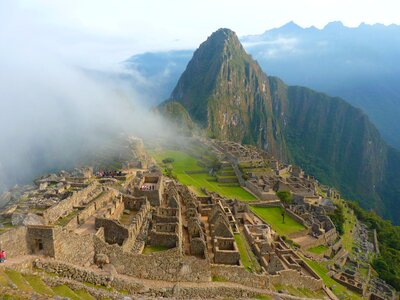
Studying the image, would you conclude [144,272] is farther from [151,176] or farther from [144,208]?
[151,176]

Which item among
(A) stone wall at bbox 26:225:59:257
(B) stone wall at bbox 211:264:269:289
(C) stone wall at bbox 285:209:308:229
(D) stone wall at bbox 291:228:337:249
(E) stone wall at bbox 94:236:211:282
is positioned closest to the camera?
(A) stone wall at bbox 26:225:59:257

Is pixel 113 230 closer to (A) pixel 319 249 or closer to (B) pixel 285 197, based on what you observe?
(A) pixel 319 249

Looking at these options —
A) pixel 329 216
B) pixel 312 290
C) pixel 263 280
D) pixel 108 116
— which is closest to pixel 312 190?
pixel 329 216

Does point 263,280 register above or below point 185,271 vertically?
below

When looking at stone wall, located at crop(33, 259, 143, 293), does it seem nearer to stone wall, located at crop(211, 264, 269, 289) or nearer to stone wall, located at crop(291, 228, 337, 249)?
stone wall, located at crop(211, 264, 269, 289)

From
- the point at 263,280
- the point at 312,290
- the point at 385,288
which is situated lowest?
the point at 385,288

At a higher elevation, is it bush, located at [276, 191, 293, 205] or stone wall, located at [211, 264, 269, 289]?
stone wall, located at [211, 264, 269, 289]

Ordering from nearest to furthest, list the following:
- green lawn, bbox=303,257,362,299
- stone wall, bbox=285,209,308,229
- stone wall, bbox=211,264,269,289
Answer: stone wall, bbox=211,264,269,289, green lawn, bbox=303,257,362,299, stone wall, bbox=285,209,308,229

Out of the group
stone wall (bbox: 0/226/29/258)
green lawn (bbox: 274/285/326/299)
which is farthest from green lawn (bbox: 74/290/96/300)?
green lawn (bbox: 274/285/326/299)
